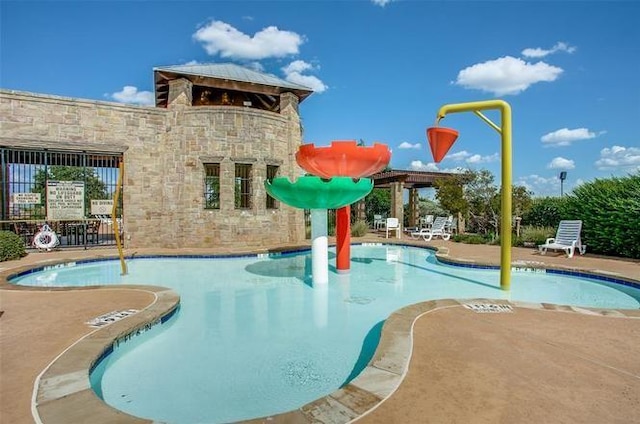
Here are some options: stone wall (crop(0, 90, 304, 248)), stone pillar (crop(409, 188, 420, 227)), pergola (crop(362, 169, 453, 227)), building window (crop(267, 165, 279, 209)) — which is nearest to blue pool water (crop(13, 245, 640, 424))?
stone wall (crop(0, 90, 304, 248))

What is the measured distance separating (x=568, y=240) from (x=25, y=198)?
18.3 m

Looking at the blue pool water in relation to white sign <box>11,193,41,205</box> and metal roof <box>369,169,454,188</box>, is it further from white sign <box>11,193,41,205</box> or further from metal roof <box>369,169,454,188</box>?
metal roof <box>369,169,454,188</box>

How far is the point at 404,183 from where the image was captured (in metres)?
20.2

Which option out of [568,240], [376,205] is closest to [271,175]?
[568,240]

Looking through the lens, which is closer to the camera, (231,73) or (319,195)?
(319,195)

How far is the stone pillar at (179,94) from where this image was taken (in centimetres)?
1382

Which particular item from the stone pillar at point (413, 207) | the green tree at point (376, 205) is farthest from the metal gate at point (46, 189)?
the green tree at point (376, 205)

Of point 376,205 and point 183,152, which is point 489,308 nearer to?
point 183,152

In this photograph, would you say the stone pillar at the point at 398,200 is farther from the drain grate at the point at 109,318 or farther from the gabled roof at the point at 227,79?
the drain grate at the point at 109,318

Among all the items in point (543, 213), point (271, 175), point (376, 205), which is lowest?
point (543, 213)

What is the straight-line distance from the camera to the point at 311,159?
7316mm

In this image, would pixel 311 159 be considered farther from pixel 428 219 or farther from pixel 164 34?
pixel 428 219

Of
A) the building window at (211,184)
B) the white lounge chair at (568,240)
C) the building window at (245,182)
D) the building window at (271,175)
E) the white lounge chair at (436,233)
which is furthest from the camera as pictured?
the white lounge chair at (436,233)

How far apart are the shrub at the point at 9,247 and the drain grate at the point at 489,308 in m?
12.4
